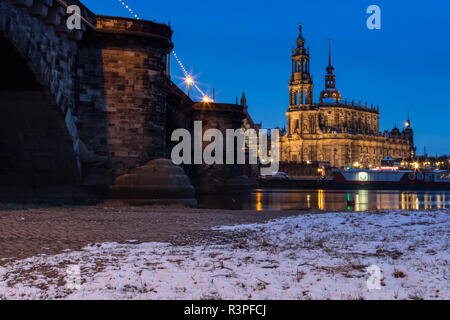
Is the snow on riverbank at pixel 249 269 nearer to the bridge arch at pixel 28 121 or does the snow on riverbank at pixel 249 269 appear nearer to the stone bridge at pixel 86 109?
the bridge arch at pixel 28 121

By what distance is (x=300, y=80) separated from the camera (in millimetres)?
159000

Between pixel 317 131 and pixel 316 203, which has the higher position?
pixel 317 131

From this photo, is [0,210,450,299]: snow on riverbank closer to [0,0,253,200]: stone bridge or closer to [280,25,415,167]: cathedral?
[0,0,253,200]: stone bridge

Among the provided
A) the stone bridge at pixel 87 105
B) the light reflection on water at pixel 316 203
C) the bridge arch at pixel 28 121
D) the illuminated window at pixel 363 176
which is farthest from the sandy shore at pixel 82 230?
the illuminated window at pixel 363 176

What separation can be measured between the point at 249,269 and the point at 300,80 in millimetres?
156302

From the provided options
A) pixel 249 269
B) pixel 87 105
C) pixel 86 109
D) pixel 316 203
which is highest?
pixel 87 105

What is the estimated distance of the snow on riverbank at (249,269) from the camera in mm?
5875

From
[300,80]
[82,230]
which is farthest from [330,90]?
[82,230]

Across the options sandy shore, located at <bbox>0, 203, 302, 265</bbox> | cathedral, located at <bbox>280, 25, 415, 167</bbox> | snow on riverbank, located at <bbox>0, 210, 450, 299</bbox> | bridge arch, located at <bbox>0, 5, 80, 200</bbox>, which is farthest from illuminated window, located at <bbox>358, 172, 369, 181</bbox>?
cathedral, located at <bbox>280, 25, 415, 167</bbox>

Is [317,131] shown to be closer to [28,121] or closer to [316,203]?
[316,203]

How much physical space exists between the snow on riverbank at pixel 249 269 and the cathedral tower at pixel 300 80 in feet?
494

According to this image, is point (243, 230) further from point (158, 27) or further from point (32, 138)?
point (158, 27)

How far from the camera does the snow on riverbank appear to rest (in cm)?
588

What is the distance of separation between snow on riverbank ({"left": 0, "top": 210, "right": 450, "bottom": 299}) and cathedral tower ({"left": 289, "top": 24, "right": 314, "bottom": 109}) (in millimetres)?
150593
